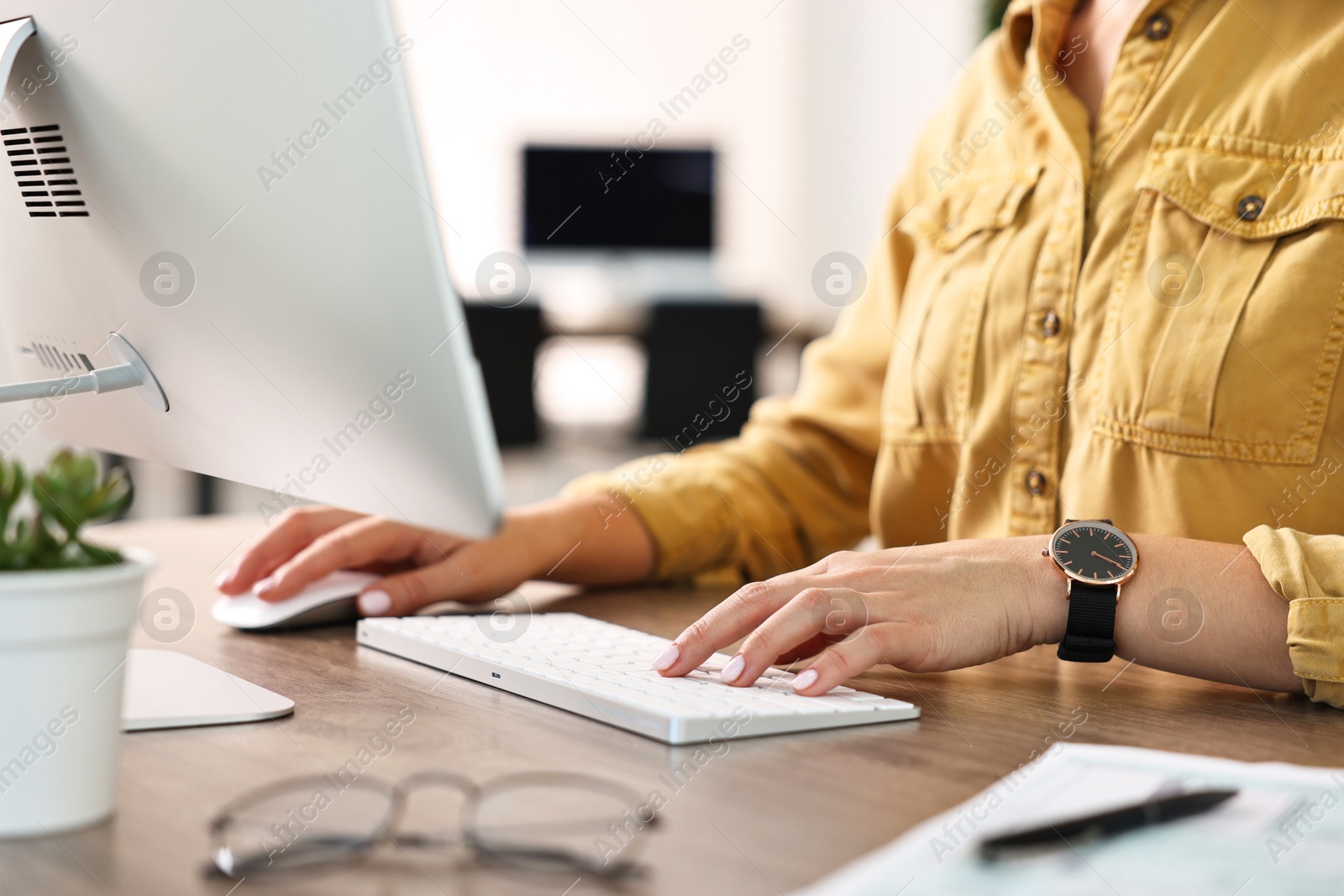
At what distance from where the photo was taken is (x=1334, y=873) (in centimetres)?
47

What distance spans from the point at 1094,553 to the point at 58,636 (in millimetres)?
616

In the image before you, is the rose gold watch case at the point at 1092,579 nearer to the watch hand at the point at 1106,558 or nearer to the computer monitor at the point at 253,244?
the watch hand at the point at 1106,558

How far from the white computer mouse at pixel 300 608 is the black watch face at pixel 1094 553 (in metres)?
0.52

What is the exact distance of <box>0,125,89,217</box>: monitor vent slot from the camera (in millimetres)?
723

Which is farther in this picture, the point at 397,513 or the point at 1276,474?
the point at 1276,474

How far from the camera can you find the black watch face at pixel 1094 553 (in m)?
0.81

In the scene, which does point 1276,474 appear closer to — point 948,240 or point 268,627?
point 948,240

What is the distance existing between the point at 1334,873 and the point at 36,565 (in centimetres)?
51

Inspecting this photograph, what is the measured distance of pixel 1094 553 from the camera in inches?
32.6

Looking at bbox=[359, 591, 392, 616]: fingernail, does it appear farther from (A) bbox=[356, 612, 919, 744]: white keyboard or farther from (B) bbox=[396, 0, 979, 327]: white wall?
(B) bbox=[396, 0, 979, 327]: white wall

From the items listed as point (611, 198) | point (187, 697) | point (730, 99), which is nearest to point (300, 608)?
point (187, 697)

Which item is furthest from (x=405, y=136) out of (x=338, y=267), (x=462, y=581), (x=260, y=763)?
(x=462, y=581)

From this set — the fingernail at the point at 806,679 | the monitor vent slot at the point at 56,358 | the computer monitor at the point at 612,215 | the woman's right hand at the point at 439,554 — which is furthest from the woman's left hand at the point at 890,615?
the computer monitor at the point at 612,215

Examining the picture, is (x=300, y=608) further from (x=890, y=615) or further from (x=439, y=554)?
(x=890, y=615)
